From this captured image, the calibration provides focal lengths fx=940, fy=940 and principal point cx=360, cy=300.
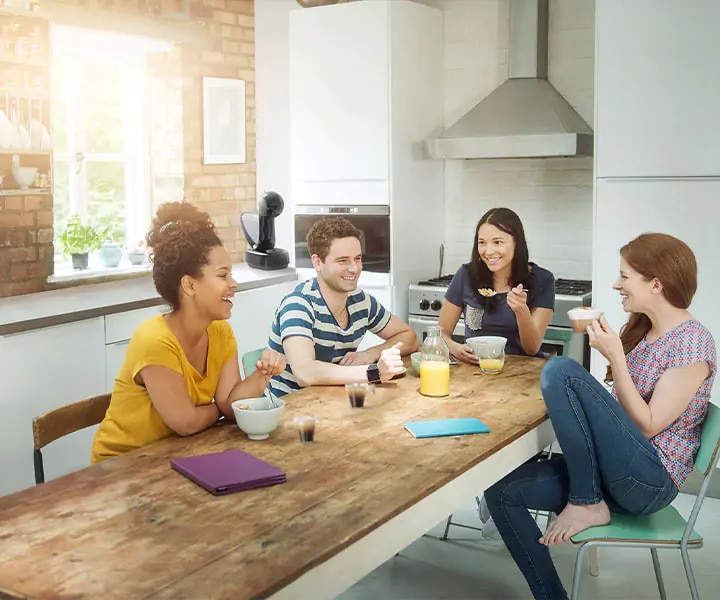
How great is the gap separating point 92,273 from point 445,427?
2765mm

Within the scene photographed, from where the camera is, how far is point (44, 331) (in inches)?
143

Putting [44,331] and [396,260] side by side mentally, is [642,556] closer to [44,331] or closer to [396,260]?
[396,260]

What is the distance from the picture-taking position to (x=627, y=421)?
244cm

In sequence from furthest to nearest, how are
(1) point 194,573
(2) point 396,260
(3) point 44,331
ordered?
(2) point 396,260 < (3) point 44,331 < (1) point 194,573

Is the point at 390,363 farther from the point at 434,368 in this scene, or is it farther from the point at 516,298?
the point at 516,298

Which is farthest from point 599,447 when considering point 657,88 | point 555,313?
point 657,88

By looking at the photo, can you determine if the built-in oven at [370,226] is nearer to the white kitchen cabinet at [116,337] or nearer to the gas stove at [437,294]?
the gas stove at [437,294]

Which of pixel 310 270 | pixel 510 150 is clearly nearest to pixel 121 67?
pixel 310 270

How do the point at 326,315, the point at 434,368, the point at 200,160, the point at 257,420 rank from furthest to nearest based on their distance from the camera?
1. the point at 200,160
2. the point at 326,315
3. the point at 434,368
4. the point at 257,420

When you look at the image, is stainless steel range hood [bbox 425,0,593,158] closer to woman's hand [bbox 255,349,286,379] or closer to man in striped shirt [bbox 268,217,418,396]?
man in striped shirt [bbox 268,217,418,396]

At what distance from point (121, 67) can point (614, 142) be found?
267cm

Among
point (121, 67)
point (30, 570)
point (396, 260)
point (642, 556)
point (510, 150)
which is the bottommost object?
point (642, 556)

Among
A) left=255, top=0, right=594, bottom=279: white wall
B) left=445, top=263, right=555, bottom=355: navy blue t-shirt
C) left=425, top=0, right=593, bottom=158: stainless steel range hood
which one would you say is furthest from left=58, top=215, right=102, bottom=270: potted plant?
left=445, top=263, right=555, bottom=355: navy blue t-shirt

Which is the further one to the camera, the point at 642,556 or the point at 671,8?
the point at 671,8
